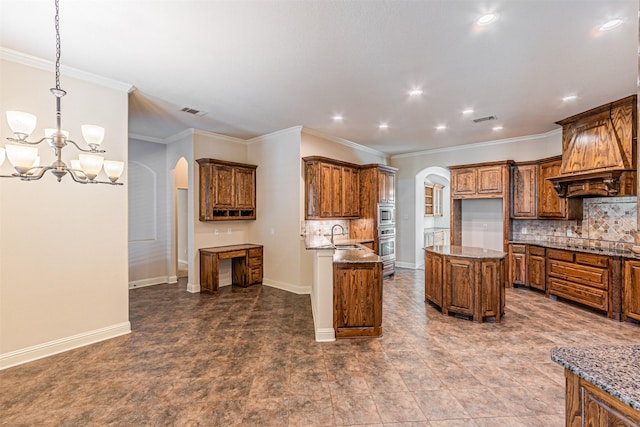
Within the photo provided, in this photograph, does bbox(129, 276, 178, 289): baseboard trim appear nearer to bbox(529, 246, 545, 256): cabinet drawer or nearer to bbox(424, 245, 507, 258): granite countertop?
bbox(424, 245, 507, 258): granite countertop

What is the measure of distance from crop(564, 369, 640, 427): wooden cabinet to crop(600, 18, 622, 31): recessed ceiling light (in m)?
2.81

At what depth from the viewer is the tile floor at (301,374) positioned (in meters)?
2.17

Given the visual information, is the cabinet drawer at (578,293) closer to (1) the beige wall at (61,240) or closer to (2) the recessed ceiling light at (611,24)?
(2) the recessed ceiling light at (611,24)

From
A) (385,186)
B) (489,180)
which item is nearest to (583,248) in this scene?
(489,180)

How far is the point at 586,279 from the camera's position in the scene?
436 centimetres

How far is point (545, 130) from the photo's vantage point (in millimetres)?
5555

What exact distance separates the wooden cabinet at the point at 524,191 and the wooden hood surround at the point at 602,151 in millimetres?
829

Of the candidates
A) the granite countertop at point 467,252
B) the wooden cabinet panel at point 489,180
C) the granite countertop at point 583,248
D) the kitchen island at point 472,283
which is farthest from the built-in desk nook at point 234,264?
the granite countertop at point 583,248

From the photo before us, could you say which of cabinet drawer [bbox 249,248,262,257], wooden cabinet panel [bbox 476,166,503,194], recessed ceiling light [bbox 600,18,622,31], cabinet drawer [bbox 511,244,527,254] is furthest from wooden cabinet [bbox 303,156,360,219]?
recessed ceiling light [bbox 600,18,622,31]

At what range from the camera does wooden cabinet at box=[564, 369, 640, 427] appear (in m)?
0.93

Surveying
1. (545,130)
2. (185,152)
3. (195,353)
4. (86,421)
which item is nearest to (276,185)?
(185,152)

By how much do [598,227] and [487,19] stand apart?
15.2 feet

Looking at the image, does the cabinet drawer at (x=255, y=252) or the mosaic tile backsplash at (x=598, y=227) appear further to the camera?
the cabinet drawer at (x=255, y=252)

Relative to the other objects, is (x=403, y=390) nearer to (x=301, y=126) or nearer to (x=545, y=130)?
(x=301, y=126)
